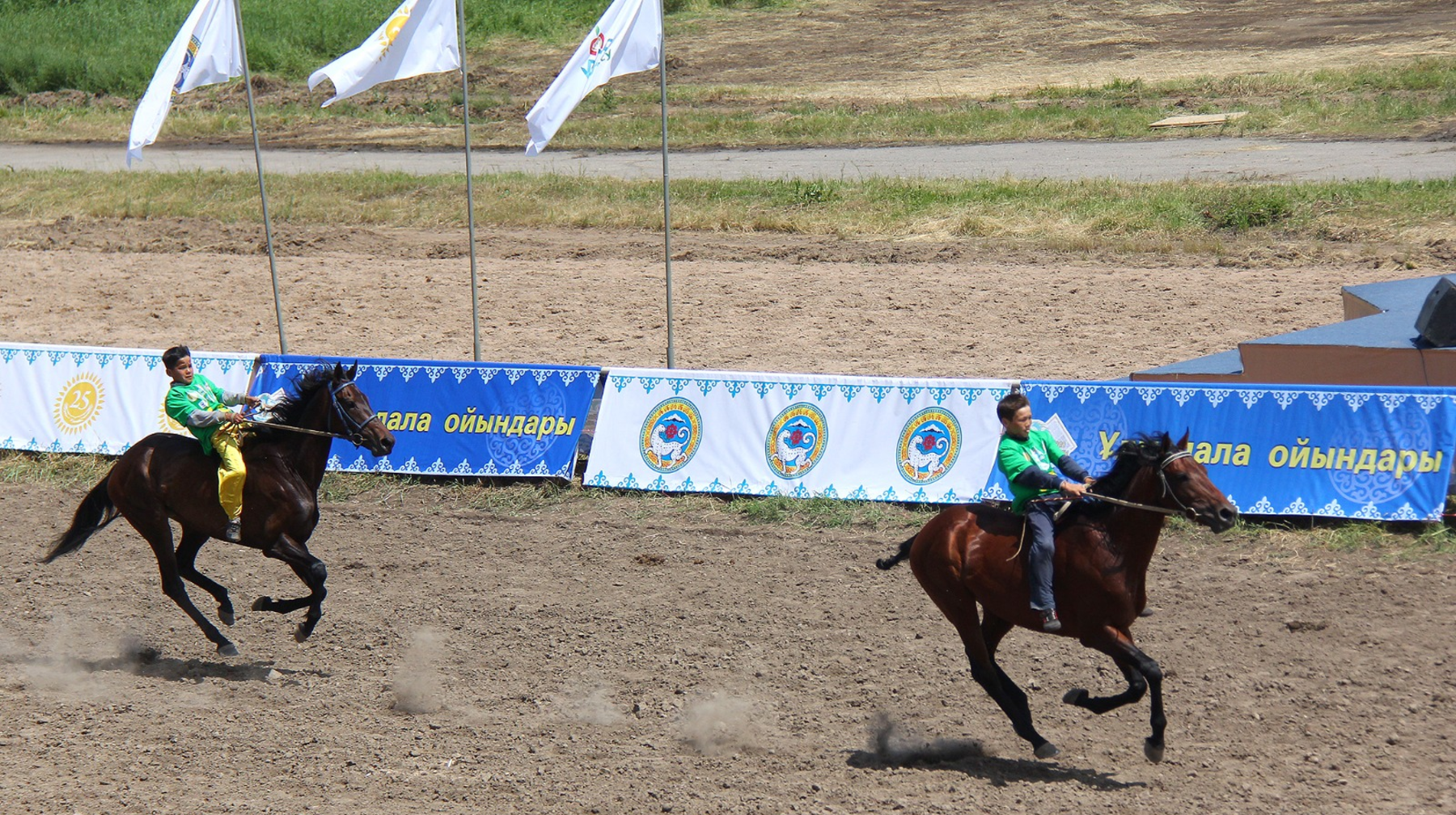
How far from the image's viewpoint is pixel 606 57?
13.3m

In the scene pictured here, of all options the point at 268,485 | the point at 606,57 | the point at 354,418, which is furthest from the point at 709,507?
the point at 606,57

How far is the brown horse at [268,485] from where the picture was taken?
9.24m

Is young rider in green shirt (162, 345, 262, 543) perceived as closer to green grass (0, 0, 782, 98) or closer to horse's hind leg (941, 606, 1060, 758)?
horse's hind leg (941, 606, 1060, 758)

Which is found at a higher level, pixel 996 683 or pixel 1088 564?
pixel 1088 564

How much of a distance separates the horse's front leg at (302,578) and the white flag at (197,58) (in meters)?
6.44

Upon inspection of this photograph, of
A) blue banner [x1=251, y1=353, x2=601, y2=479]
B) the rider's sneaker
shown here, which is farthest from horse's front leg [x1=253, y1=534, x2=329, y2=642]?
the rider's sneaker

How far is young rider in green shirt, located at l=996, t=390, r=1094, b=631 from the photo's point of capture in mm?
7051

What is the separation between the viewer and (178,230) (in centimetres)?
2331

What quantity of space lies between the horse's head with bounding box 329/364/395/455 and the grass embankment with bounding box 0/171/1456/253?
1263cm

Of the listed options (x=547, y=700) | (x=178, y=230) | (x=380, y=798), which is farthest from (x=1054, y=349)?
(x=178, y=230)

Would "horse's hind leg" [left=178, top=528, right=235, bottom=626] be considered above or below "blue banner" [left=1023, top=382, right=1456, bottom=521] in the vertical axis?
below

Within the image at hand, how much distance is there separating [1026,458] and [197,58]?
1069 centimetres

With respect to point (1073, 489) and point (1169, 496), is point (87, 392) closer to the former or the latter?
point (1073, 489)

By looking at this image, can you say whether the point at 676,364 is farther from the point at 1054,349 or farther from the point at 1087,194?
the point at 1087,194
